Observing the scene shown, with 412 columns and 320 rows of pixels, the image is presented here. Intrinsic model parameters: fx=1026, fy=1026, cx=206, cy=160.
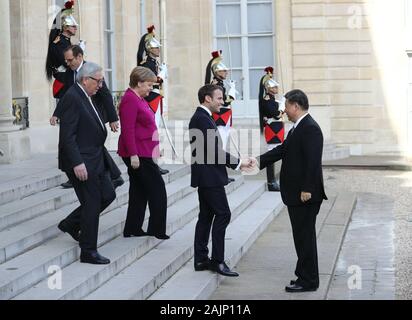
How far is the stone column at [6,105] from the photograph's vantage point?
39.8 ft

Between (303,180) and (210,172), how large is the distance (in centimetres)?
80

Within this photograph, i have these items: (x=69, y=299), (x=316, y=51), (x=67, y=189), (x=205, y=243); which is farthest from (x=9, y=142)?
(x=316, y=51)

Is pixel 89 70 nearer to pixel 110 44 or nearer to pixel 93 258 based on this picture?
pixel 93 258

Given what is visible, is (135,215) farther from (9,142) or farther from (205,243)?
(9,142)

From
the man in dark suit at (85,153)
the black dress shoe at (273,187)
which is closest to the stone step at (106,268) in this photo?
the man in dark suit at (85,153)

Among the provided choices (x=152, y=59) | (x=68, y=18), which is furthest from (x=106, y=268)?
(x=152, y=59)

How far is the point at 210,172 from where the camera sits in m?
8.59

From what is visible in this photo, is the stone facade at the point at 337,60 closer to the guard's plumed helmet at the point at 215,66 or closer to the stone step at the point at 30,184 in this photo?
the guard's plumed helmet at the point at 215,66

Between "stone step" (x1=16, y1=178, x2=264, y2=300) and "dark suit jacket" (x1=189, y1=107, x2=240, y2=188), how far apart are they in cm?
84

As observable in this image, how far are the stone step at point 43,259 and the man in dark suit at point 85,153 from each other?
0.21 meters

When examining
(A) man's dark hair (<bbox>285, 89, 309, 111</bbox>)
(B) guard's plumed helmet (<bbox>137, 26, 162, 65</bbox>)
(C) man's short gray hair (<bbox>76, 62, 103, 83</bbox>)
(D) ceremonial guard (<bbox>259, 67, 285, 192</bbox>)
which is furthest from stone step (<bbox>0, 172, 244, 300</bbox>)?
(D) ceremonial guard (<bbox>259, 67, 285, 192</bbox>)

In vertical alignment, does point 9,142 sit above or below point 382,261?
above

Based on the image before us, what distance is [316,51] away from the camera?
69.4 feet

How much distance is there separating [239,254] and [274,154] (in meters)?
1.57
